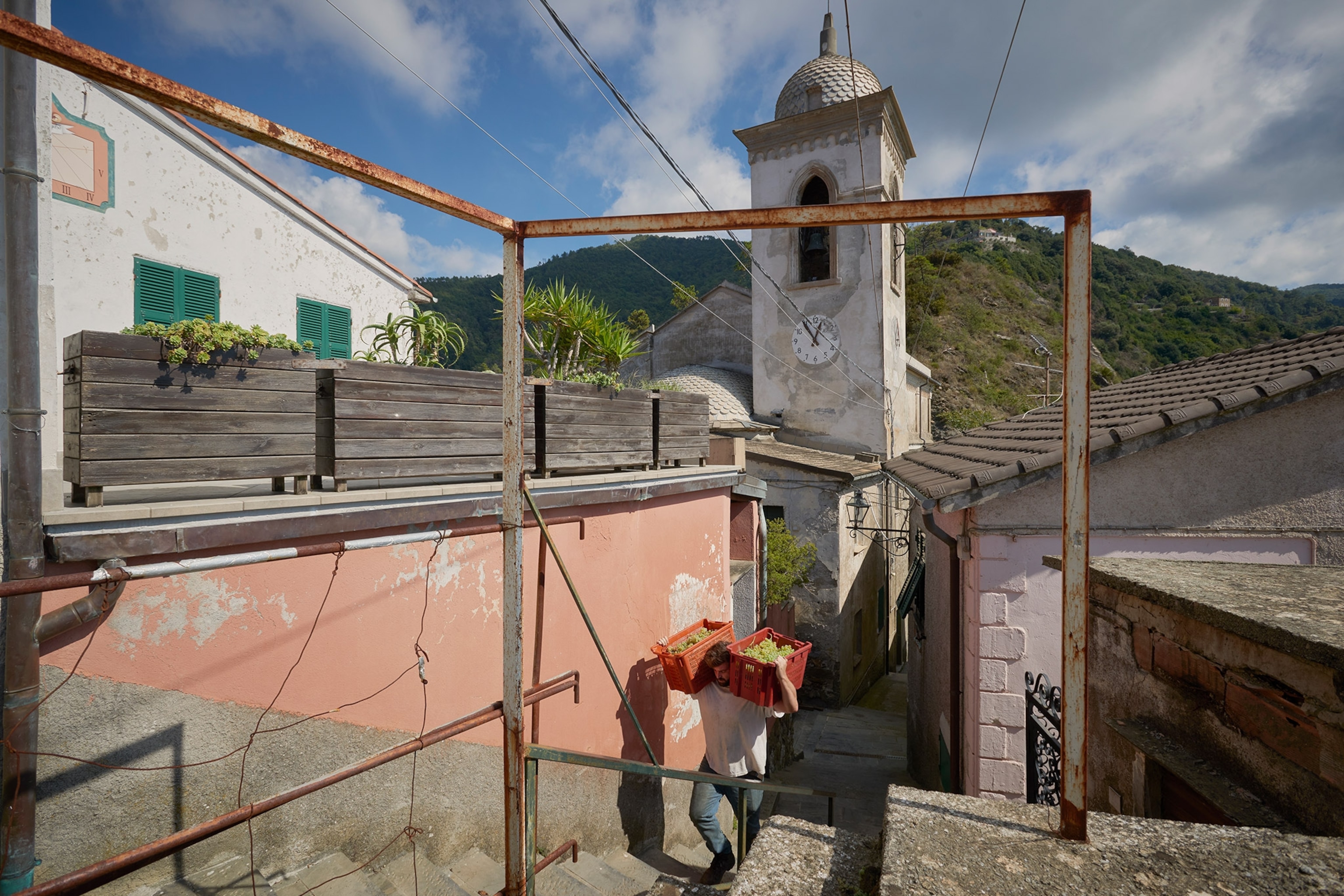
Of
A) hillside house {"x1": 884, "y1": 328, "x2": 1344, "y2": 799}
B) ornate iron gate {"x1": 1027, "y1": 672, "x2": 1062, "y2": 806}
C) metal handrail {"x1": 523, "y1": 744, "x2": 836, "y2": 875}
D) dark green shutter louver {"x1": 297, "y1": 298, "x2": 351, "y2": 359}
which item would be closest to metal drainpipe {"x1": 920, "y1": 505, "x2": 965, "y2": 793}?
hillside house {"x1": 884, "y1": 328, "x2": 1344, "y2": 799}

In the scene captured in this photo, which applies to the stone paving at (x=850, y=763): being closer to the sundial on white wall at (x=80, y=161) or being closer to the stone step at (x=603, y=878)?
the stone step at (x=603, y=878)

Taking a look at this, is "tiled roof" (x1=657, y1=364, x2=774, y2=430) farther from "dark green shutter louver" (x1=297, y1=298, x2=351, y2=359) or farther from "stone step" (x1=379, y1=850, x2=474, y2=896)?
"stone step" (x1=379, y1=850, x2=474, y2=896)

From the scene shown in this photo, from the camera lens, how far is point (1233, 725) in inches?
75.9

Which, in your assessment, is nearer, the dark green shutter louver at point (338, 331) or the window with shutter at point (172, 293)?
the window with shutter at point (172, 293)

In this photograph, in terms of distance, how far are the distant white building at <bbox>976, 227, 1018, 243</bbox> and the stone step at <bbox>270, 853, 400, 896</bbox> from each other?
58595 mm

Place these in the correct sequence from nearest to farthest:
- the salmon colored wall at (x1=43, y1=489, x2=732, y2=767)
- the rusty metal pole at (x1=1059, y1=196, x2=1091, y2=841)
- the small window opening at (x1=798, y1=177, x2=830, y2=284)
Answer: the rusty metal pole at (x1=1059, y1=196, x2=1091, y2=841) < the salmon colored wall at (x1=43, y1=489, x2=732, y2=767) < the small window opening at (x1=798, y1=177, x2=830, y2=284)

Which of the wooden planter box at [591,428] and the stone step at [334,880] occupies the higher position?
the wooden planter box at [591,428]

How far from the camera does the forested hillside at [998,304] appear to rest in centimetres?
3300

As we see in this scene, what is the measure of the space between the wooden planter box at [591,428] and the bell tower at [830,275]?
439 inches

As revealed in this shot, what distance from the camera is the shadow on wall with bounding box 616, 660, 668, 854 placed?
17.3ft

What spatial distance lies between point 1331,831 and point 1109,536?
4.23m

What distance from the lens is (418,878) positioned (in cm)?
332

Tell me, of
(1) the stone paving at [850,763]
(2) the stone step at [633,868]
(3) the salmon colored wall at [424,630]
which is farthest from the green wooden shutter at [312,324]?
(1) the stone paving at [850,763]

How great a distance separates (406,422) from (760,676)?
3.23 m
